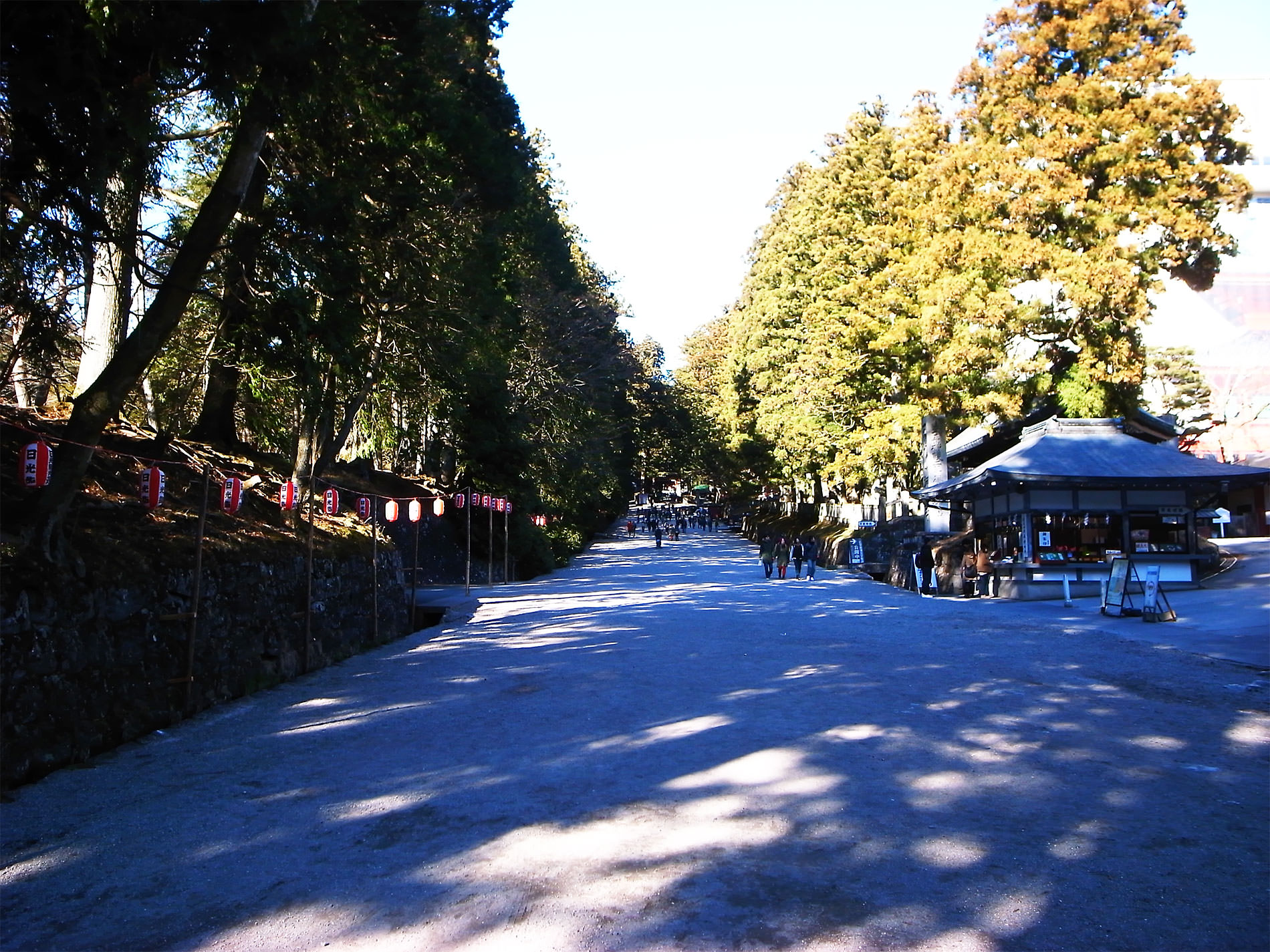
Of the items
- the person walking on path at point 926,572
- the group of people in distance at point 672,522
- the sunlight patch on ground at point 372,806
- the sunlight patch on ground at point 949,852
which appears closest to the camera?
the sunlight patch on ground at point 949,852

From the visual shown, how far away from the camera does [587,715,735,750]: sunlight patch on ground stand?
7.63 m

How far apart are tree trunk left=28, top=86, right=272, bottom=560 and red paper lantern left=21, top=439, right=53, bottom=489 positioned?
7.2 inches

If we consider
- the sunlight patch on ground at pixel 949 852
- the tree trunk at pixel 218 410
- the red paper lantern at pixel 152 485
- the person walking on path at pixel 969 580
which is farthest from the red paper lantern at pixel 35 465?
the person walking on path at pixel 969 580

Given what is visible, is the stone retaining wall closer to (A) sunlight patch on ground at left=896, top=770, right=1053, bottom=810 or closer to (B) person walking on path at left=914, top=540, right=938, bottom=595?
(A) sunlight patch on ground at left=896, top=770, right=1053, bottom=810

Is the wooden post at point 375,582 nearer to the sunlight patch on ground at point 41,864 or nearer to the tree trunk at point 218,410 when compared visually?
the tree trunk at point 218,410

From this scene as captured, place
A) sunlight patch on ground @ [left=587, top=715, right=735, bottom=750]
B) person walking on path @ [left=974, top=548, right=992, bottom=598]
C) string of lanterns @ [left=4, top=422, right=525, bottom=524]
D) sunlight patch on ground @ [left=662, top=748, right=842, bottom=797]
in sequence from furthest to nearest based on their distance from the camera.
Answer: person walking on path @ [left=974, top=548, right=992, bottom=598], string of lanterns @ [left=4, top=422, right=525, bottom=524], sunlight patch on ground @ [left=587, top=715, right=735, bottom=750], sunlight patch on ground @ [left=662, top=748, right=842, bottom=797]

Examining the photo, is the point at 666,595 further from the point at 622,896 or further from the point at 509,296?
the point at 622,896

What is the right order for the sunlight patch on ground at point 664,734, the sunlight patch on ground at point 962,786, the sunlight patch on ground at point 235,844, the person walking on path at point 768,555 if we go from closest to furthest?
the sunlight patch on ground at point 235,844
the sunlight patch on ground at point 962,786
the sunlight patch on ground at point 664,734
the person walking on path at point 768,555

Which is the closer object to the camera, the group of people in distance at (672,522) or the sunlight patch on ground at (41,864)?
the sunlight patch on ground at (41,864)

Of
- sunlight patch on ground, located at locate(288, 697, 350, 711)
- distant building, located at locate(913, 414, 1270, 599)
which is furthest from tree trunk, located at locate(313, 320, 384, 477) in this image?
distant building, located at locate(913, 414, 1270, 599)

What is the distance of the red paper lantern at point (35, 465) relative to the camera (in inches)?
304

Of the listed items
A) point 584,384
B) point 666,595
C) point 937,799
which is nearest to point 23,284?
point 937,799

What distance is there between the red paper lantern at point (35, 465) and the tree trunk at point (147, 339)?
182mm

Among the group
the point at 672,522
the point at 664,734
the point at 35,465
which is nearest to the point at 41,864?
the point at 35,465
